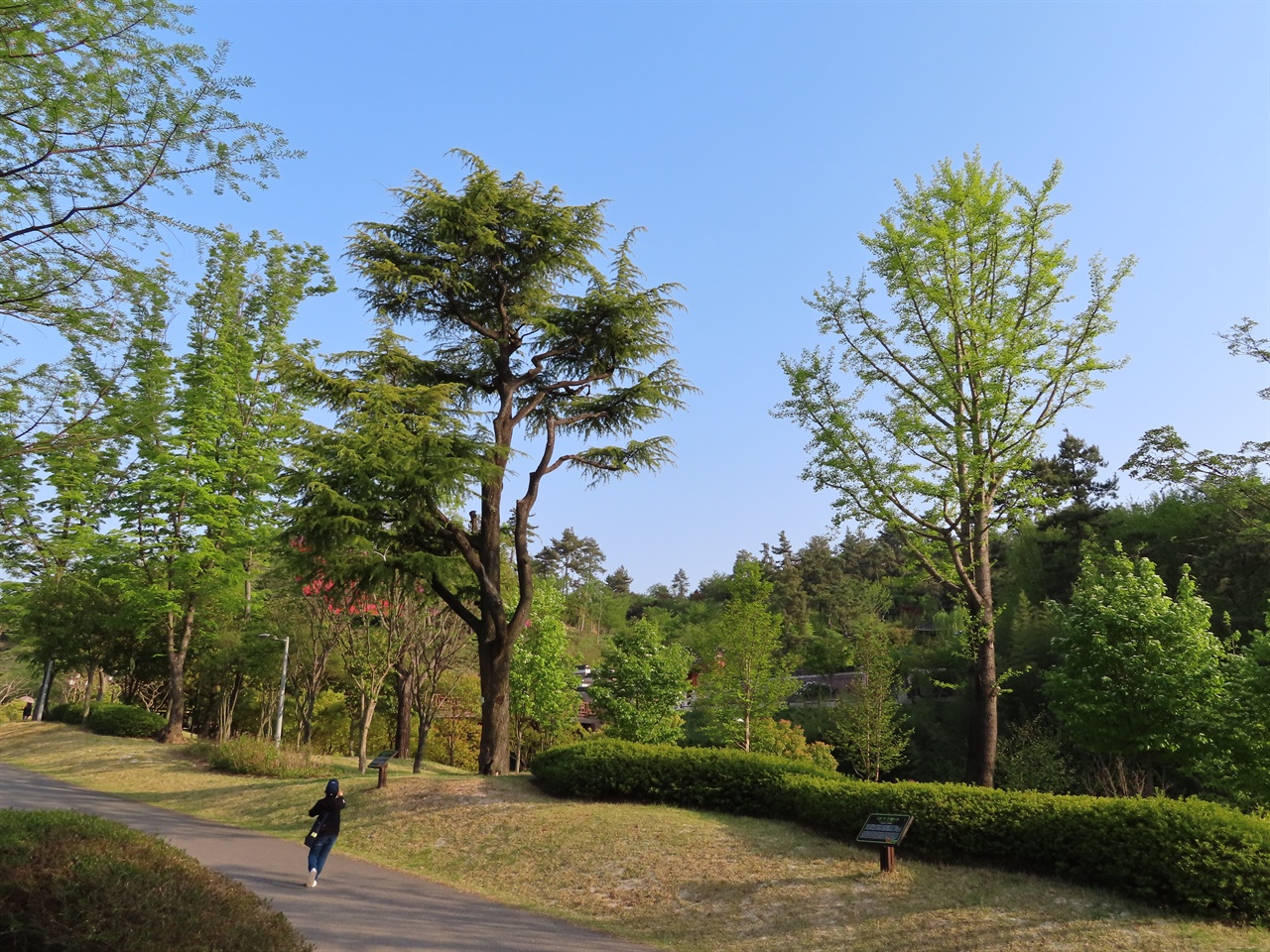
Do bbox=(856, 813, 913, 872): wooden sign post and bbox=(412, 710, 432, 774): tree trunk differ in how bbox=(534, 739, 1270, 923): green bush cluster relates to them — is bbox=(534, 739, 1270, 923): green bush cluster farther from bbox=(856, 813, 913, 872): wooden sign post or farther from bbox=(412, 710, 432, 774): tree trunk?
bbox=(412, 710, 432, 774): tree trunk

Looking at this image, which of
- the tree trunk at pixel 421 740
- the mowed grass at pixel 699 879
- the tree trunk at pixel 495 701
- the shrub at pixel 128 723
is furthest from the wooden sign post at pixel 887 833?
the shrub at pixel 128 723

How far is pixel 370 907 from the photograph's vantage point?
9195 millimetres

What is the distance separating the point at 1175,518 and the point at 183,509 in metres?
38.9

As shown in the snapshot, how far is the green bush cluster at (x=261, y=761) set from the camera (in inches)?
794

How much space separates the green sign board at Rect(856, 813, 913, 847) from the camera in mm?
9188

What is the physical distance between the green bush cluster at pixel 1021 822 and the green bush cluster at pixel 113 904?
729 cm

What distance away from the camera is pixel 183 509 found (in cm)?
2678

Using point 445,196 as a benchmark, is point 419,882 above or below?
below

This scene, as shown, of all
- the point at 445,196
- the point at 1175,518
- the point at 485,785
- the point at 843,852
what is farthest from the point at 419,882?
the point at 1175,518

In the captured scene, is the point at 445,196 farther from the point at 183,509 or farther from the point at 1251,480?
the point at 1251,480

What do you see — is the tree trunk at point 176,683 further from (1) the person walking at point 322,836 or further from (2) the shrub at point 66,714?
(1) the person walking at point 322,836

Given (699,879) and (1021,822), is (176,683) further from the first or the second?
(1021,822)

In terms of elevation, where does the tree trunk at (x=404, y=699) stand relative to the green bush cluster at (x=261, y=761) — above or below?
above

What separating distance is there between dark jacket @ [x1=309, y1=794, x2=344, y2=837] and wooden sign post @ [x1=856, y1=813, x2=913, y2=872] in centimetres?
639
